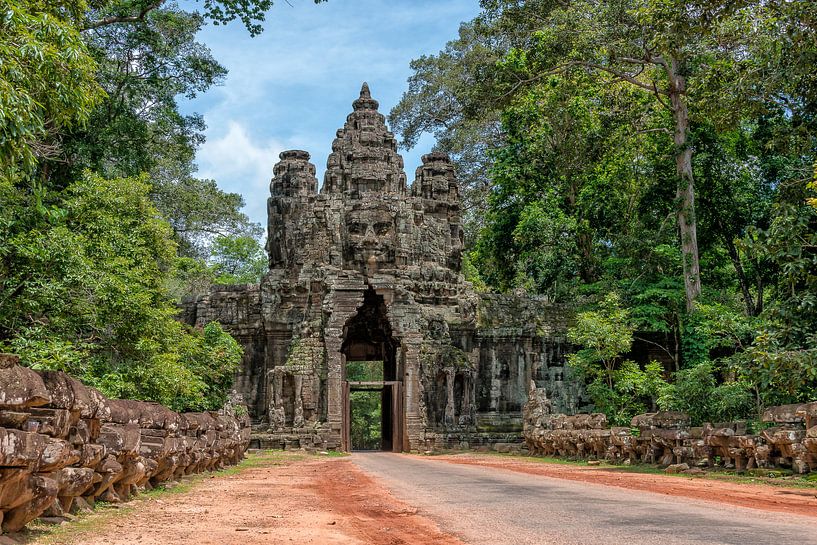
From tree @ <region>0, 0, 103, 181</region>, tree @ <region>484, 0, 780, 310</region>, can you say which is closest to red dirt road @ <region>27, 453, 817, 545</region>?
tree @ <region>0, 0, 103, 181</region>

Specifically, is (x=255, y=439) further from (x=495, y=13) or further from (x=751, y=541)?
(x=751, y=541)

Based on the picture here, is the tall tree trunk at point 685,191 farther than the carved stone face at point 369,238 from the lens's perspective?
No

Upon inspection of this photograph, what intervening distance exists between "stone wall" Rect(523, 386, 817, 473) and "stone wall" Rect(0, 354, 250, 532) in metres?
9.50

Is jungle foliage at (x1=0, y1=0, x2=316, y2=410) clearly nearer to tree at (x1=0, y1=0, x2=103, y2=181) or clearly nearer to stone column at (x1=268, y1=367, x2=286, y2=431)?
tree at (x1=0, y1=0, x2=103, y2=181)

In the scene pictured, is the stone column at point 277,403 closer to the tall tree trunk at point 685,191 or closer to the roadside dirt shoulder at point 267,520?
the tall tree trunk at point 685,191

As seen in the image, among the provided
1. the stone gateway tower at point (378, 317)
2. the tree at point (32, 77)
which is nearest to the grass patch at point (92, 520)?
the tree at point (32, 77)

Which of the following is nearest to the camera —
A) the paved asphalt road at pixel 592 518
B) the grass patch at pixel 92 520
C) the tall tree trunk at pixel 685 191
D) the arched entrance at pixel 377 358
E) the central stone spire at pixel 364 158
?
the paved asphalt road at pixel 592 518

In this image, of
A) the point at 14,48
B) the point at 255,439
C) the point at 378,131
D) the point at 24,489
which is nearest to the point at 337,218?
the point at 378,131

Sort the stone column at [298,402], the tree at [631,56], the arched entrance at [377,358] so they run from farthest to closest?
the arched entrance at [377,358], the stone column at [298,402], the tree at [631,56]

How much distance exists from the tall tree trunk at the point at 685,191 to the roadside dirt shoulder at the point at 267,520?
53.6ft

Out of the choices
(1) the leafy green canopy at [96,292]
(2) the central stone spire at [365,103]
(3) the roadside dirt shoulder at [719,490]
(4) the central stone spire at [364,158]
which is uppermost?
(2) the central stone spire at [365,103]

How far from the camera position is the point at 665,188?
1160 inches

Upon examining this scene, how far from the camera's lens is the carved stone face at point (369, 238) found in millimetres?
32156

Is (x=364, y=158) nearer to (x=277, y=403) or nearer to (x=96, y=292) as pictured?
(x=277, y=403)
